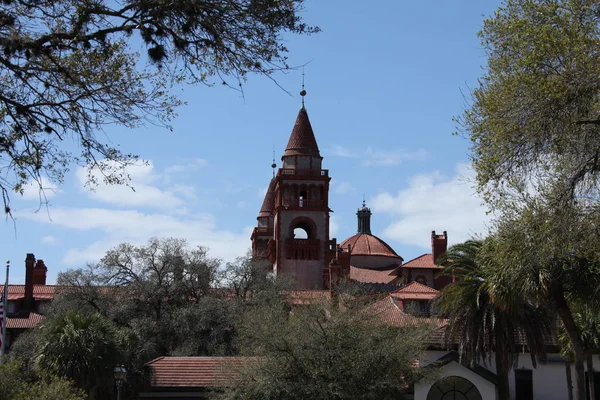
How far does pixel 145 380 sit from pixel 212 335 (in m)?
14.6

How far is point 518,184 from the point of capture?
20750 millimetres

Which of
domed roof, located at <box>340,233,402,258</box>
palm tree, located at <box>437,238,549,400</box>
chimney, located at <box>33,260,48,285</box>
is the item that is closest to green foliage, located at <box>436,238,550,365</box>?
palm tree, located at <box>437,238,549,400</box>

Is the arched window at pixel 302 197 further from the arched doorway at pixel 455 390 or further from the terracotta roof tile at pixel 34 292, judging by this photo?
the arched doorway at pixel 455 390

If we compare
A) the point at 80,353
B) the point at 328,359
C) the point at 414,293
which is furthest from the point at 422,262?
the point at 328,359

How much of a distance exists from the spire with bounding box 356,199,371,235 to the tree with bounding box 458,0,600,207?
91.2m

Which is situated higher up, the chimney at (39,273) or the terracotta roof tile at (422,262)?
the terracotta roof tile at (422,262)

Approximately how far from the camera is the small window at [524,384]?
154 feet

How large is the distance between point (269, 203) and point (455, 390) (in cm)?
6250

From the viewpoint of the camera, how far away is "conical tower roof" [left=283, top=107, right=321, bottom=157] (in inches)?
3533

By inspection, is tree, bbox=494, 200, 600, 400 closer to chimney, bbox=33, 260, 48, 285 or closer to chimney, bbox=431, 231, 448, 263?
chimney, bbox=431, 231, 448, 263

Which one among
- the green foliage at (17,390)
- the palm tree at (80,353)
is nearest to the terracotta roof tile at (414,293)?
the palm tree at (80,353)

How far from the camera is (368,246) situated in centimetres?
10494

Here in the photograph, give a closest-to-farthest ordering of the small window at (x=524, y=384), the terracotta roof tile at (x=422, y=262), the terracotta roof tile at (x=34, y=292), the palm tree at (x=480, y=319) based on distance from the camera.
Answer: the palm tree at (x=480, y=319), the small window at (x=524, y=384), the terracotta roof tile at (x=34, y=292), the terracotta roof tile at (x=422, y=262)

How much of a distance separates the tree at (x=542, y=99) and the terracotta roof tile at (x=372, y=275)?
74.6 m
